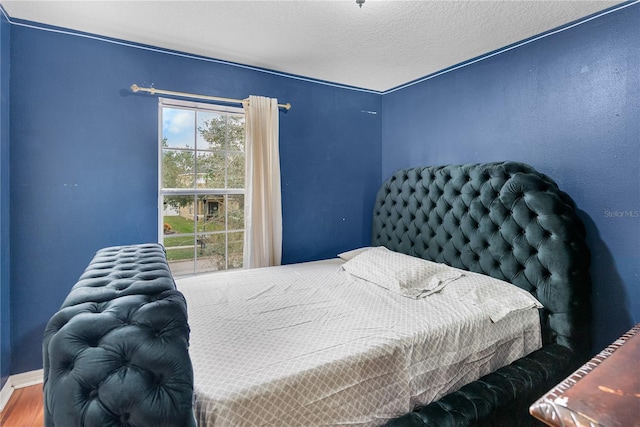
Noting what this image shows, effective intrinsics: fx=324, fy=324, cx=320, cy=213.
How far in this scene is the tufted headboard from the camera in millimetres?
1888

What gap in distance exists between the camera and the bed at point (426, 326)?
49.0 inches

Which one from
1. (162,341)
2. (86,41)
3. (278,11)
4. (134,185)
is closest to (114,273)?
(162,341)

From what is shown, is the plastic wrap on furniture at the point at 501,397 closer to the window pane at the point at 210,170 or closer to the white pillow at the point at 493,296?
the white pillow at the point at 493,296

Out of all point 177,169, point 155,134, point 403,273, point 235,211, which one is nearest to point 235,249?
point 235,211

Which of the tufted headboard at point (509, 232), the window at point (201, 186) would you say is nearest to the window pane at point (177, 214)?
the window at point (201, 186)

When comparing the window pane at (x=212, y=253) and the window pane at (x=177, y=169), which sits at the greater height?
the window pane at (x=177, y=169)

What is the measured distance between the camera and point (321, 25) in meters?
2.10

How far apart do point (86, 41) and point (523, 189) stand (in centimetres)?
315

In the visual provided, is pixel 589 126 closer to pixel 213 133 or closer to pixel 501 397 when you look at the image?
pixel 501 397

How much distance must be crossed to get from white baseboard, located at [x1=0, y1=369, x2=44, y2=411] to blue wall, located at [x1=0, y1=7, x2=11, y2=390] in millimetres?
54

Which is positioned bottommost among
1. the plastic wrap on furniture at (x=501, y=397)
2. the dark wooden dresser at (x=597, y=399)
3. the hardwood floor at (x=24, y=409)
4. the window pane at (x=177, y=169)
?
the hardwood floor at (x=24, y=409)

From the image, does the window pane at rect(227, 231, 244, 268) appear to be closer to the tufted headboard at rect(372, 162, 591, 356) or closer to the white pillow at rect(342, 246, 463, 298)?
the white pillow at rect(342, 246, 463, 298)

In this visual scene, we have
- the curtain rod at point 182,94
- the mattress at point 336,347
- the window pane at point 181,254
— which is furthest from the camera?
the window pane at point 181,254

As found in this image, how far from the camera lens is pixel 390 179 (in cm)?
323
